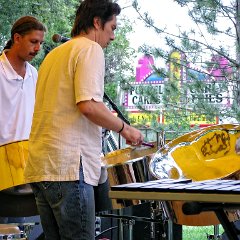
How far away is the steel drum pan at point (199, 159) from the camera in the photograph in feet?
6.30

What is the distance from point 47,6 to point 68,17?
24 cm

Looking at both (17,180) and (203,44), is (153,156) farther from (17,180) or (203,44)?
(203,44)

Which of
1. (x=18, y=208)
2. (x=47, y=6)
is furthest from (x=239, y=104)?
(x=47, y=6)

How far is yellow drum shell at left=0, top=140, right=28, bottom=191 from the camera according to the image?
7.07 feet

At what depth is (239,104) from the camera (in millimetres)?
3205

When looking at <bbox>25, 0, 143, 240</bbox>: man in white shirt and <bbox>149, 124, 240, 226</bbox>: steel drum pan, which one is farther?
<bbox>149, 124, 240, 226</bbox>: steel drum pan

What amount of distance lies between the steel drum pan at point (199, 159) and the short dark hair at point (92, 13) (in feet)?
1.75

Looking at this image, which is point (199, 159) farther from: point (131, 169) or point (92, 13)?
point (92, 13)

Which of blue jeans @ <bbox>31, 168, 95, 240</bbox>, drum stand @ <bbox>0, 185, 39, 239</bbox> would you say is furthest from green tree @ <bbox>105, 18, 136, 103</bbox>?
blue jeans @ <bbox>31, 168, 95, 240</bbox>

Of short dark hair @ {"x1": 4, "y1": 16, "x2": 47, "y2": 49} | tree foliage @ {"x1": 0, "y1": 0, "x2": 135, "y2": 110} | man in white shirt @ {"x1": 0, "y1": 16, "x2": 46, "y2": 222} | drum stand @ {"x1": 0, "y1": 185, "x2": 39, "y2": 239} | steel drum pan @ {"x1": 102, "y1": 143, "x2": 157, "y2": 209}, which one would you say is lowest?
drum stand @ {"x1": 0, "y1": 185, "x2": 39, "y2": 239}

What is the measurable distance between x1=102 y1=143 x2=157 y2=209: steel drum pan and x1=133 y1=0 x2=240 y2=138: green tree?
2.94 feet

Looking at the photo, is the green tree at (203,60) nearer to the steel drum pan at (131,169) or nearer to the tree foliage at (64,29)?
the tree foliage at (64,29)

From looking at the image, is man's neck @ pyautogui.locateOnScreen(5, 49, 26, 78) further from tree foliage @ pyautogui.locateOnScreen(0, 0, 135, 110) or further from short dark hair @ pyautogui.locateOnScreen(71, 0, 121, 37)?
tree foliage @ pyautogui.locateOnScreen(0, 0, 135, 110)

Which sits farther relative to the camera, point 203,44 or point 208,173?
point 203,44
